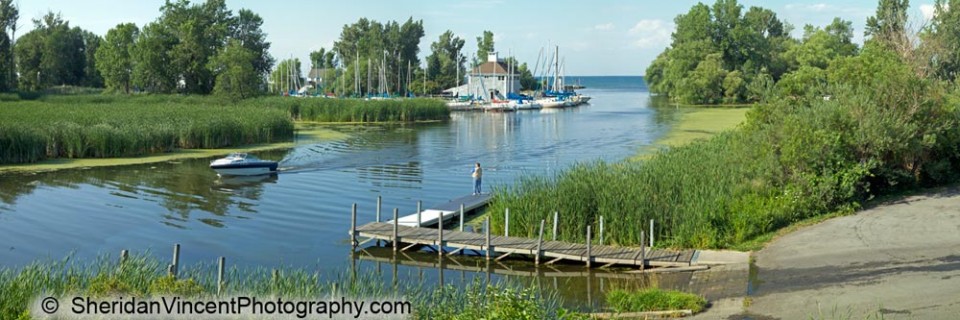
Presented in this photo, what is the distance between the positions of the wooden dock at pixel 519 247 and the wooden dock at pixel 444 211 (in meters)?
0.82

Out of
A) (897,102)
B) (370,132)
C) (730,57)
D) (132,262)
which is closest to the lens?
(132,262)

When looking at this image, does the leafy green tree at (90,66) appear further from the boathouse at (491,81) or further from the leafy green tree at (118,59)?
the boathouse at (491,81)

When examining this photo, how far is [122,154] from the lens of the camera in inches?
1826

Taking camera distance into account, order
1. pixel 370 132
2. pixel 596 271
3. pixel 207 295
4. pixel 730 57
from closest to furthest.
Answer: pixel 207 295, pixel 596 271, pixel 370 132, pixel 730 57

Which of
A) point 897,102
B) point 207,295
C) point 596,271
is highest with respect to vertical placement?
point 897,102

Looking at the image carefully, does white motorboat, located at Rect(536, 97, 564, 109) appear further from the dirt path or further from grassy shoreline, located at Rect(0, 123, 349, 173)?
the dirt path

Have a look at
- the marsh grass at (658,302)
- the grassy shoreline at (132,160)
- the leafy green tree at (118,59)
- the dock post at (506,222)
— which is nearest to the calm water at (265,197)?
the grassy shoreline at (132,160)

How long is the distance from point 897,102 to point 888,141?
9.29ft

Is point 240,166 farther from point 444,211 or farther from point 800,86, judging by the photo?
point 800,86

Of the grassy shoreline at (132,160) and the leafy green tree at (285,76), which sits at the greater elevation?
the leafy green tree at (285,76)

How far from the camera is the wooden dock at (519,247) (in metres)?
22.7

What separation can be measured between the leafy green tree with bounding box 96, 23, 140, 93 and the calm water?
165 ft

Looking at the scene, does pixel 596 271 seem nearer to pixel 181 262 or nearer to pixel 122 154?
pixel 181 262

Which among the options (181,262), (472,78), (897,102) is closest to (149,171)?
(181,262)
